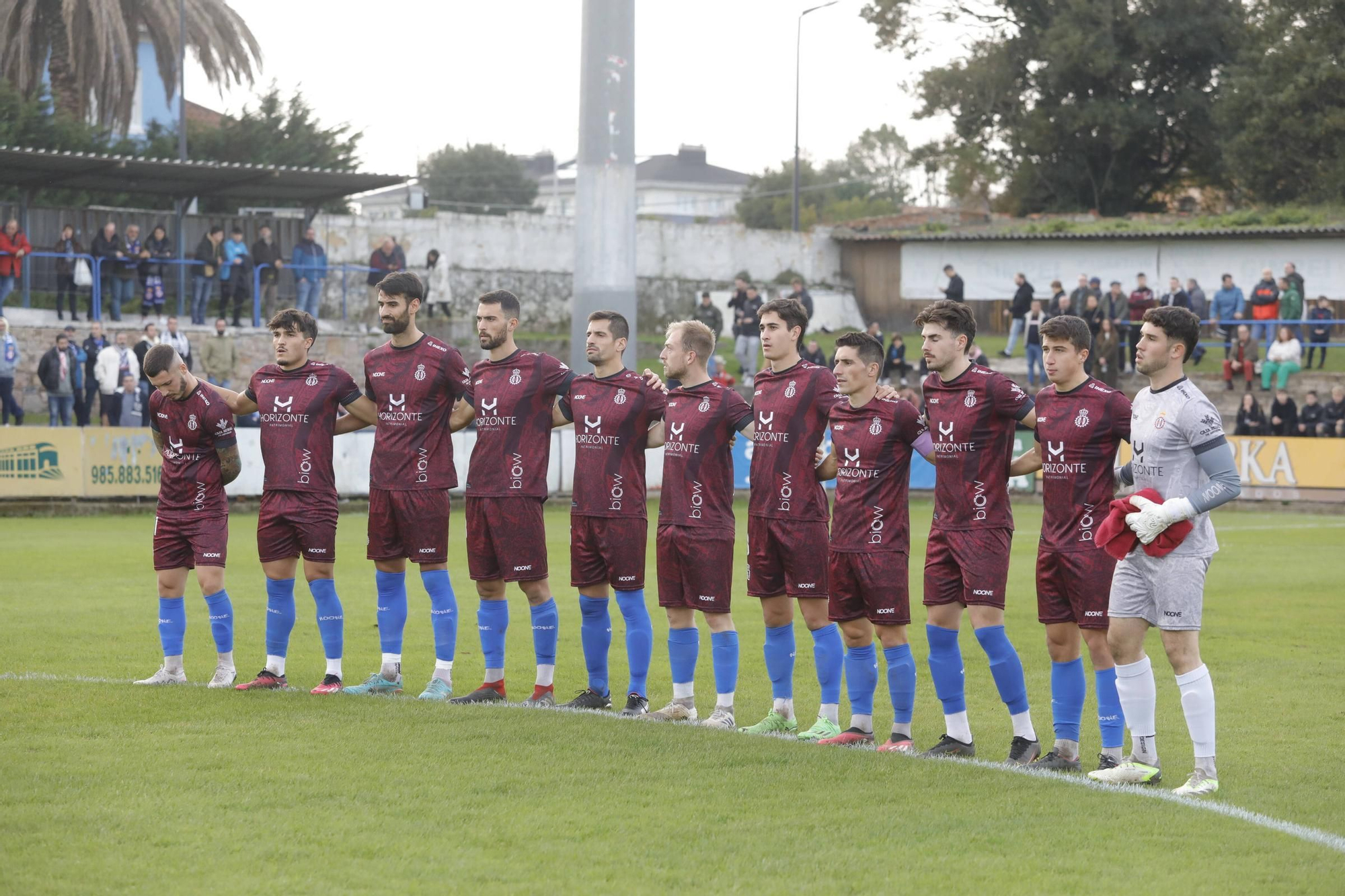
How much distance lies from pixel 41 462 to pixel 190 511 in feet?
52.5

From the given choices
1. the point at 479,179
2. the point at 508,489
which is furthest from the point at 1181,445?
the point at 479,179

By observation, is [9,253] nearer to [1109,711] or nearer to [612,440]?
[612,440]

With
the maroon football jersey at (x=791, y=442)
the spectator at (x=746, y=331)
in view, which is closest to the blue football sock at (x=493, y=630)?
the maroon football jersey at (x=791, y=442)

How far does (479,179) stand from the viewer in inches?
3607

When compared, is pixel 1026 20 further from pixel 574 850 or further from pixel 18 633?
pixel 574 850

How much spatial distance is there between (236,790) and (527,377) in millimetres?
3559

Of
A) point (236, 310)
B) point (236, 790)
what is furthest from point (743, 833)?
point (236, 310)

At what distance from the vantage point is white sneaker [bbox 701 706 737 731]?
29.3 feet

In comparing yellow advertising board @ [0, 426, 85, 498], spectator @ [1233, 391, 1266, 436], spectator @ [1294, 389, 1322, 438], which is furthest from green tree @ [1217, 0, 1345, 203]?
yellow advertising board @ [0, 426, 85, 498]

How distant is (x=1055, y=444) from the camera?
8078mm

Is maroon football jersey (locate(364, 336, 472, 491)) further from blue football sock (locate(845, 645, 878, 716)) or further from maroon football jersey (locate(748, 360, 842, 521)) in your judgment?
blue football sock (locate(845, 645, 878, 716))

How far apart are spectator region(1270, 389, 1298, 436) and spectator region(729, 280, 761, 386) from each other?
10.6 meters

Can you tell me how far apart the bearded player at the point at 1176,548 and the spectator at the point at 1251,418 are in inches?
932

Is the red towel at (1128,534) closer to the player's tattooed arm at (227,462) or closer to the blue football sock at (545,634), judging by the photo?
the blue football sock at (545,634)
